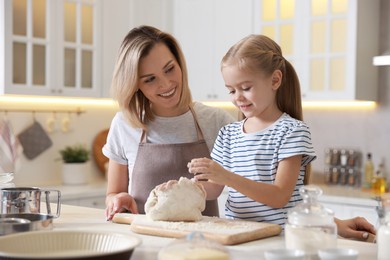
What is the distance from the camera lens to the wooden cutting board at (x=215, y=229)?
1474mm

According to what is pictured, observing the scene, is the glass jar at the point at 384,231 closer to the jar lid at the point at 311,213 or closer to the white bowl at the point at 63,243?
the jar lid at the point at 311,213

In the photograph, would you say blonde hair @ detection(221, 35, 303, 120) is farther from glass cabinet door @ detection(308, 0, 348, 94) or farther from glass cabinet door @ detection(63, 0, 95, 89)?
glass cabinet door @ detection(63, 0, 95, 89)

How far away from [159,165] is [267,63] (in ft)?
1.81

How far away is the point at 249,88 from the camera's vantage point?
183cm

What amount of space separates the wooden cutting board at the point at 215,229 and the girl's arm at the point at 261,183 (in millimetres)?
96

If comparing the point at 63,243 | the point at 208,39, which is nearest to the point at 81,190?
the point at 208,39

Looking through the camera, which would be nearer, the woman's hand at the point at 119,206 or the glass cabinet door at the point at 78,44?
the woman's hand at the point at 119,206

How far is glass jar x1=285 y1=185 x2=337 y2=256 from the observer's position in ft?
4.17

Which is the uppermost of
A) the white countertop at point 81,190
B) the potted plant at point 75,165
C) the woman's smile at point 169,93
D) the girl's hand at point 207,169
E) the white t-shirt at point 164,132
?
the woman's smile at point 169,93

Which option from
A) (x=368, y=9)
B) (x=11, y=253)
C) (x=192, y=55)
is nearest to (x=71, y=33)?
(x=192, y=55)

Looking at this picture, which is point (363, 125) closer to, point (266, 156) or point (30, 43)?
point (30, 43)

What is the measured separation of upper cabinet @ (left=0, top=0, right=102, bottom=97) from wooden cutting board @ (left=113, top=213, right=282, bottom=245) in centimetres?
222

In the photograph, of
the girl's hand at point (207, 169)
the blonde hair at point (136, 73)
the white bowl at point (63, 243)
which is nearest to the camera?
the white bowl at point (63, 243)

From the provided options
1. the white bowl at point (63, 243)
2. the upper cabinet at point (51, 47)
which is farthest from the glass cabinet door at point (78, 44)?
the white bowl at point (63, 243)
